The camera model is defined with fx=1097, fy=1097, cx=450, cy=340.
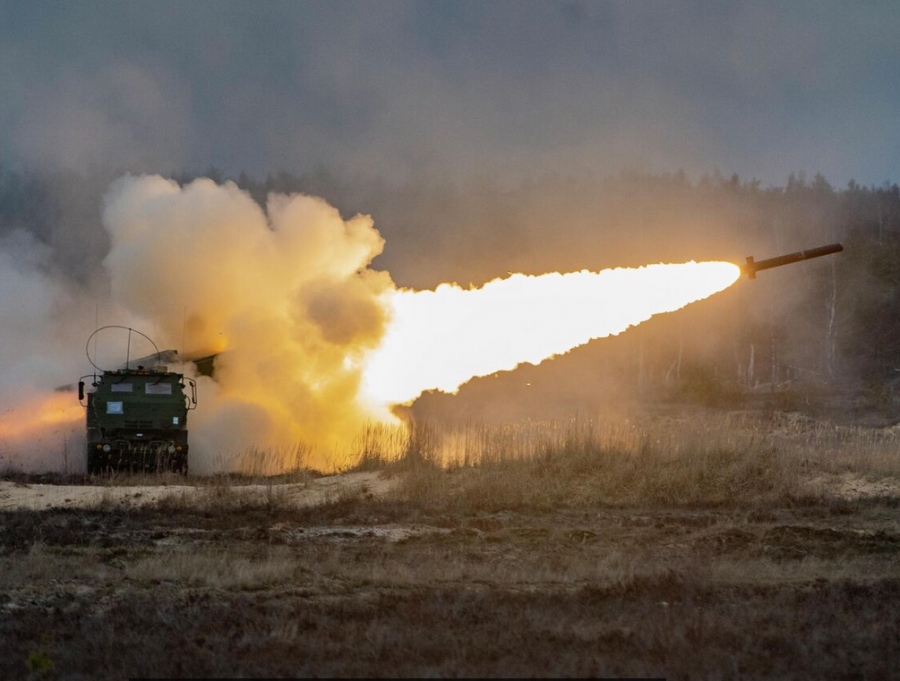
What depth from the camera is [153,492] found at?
21.0 m

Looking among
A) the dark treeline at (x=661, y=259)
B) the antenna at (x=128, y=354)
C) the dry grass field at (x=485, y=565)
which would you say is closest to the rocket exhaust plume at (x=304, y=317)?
the antenna at (x=128, y=354)

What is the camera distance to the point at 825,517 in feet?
63.1

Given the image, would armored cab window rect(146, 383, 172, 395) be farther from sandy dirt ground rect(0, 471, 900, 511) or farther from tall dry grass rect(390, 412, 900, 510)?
tall dry grass rect(390, 412, 900, 510)

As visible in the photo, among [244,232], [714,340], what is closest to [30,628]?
[244,232]

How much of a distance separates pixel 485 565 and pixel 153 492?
899 centimetres

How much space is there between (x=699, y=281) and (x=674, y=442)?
3618 millimetres

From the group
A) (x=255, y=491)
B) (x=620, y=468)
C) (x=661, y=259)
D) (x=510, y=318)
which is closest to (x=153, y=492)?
(x=255, y=491)

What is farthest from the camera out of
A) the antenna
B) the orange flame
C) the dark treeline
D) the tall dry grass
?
the dark treeline

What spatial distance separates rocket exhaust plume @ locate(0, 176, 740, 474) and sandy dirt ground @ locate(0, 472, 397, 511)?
4534 millimetres

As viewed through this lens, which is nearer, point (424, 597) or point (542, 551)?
point (424, 597)

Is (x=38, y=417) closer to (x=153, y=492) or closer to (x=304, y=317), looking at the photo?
(x=304, y=317)

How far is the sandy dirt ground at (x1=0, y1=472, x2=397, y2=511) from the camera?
20.2 metres

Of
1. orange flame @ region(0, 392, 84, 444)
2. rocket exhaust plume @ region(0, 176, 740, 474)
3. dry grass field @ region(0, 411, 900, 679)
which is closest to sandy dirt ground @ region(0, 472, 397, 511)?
dry grass field @ region(0, 411, 900, 679)

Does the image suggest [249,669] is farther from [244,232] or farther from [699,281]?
[244,232]
